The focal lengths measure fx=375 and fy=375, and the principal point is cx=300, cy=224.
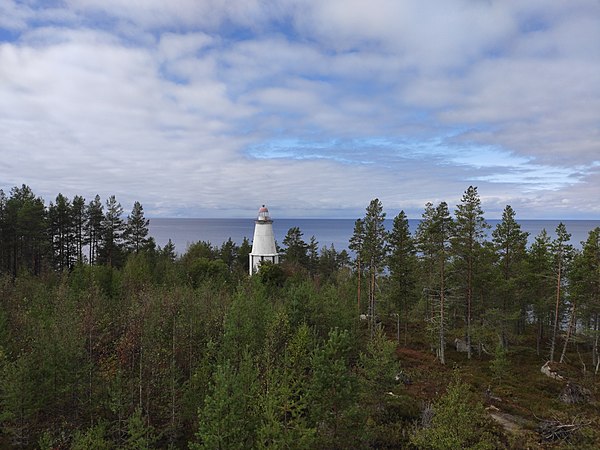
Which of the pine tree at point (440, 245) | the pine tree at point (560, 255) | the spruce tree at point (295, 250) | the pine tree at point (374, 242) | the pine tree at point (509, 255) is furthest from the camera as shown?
the spruce tree at point (295, 250)

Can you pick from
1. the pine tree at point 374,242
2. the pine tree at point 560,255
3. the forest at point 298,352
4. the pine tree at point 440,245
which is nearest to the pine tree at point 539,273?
the forest at point 298,352

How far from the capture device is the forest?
1510 centimetres

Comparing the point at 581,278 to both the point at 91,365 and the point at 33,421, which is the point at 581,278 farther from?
the point at 33,421

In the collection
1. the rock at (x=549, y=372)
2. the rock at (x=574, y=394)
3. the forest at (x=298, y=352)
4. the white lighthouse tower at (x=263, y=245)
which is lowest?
the rock at (x=549, y=372)

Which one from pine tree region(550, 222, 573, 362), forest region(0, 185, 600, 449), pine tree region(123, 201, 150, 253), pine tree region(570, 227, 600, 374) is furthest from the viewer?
pine tree region(123, 201, 150, 253)

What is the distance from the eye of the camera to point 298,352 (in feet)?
58.1

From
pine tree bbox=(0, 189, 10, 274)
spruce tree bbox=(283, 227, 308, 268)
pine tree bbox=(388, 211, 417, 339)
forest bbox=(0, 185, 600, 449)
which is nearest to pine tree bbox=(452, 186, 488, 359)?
forest bbox=(0, 185, 600, 449)

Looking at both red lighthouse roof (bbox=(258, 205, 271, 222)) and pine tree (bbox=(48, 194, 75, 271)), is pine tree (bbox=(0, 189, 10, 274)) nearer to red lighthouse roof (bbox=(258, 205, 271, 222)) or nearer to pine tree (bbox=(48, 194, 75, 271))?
pine tree (bbox=(48, 194, 75, 271))

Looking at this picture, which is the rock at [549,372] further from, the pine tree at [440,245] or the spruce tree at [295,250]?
the spruce tree at [295,250]

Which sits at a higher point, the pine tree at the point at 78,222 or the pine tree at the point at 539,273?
the pine tree at the point at 78,222

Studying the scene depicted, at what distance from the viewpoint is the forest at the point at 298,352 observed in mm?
15102

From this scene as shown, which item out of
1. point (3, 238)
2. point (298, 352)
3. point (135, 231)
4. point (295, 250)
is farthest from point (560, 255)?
point (3, 238)

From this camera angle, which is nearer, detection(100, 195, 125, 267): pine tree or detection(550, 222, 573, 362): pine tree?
detection(550, 222, 573, 362): pine tree

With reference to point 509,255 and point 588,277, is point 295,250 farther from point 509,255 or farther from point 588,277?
point 588,277
